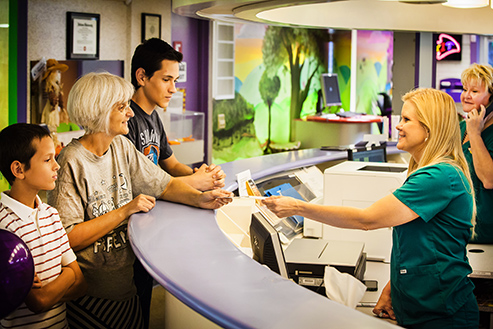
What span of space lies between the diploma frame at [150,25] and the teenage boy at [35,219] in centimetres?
484

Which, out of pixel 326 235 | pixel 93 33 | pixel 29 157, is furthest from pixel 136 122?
pixel 93 33

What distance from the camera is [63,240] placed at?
181cm

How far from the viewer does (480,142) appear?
309cm

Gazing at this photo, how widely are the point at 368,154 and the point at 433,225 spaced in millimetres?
2318

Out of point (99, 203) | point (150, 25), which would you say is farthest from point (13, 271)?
point (150, 25)

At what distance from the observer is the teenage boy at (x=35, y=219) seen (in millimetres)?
1740

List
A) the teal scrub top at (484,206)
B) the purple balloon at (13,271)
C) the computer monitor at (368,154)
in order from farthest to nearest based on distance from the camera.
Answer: the computer monitor at (368,154) < the teal scrub top at (484,206) < the purple balloon at (13,271)

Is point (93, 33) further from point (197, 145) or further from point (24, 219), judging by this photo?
point (24, 219)

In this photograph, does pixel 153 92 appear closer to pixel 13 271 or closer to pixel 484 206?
pixel 13 271

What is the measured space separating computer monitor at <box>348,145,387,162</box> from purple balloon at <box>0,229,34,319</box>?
274cm

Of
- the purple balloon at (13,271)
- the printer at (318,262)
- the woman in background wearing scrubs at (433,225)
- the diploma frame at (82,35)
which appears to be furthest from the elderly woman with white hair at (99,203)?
the diploma frame at (82,35)

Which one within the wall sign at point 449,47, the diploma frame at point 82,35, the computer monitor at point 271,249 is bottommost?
the computer monitor at point 271,249

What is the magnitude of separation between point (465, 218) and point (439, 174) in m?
0.18

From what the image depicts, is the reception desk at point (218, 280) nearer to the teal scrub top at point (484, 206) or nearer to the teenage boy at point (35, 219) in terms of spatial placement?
the teenage boy at point (35, 219)
